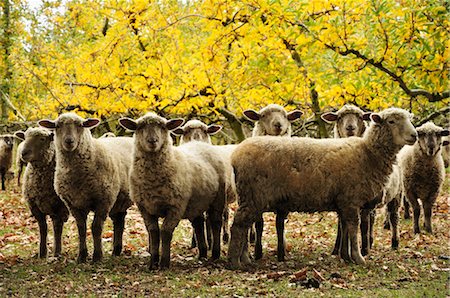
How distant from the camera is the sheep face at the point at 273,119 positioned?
402 inches

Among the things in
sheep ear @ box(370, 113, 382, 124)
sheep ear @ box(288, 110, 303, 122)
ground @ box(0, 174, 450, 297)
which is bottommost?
ground @ box(0, 174, 450, 297)

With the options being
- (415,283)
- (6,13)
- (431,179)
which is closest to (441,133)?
(431,179)

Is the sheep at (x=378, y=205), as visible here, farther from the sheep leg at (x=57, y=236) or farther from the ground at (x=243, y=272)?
the sheep leg at (x=57, y=236)

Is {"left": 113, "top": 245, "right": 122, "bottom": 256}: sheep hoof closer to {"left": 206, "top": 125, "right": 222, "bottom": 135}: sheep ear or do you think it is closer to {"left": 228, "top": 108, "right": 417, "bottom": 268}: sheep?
{"left": 228, "top": 108, "right": 417, "bottom": 268}: sheep

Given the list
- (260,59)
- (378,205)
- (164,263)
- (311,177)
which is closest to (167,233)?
(164,263)

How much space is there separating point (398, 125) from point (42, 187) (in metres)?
4.89

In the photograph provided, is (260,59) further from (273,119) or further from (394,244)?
(394,244)

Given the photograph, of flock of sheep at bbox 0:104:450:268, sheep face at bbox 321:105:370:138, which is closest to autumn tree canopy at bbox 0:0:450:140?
sheep face at bbox 321:105:370:138

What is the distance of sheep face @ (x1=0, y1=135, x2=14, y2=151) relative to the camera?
63.1ft

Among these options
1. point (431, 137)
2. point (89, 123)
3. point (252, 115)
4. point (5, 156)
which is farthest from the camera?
point (5, 156)

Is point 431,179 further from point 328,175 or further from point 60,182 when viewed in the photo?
point 60,182

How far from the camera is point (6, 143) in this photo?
764 inches

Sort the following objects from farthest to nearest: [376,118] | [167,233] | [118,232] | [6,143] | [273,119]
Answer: [6,143]
[273,119]
[118,232]
[376,118]
[167,233]

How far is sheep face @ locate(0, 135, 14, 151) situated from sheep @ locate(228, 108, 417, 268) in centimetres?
1298
